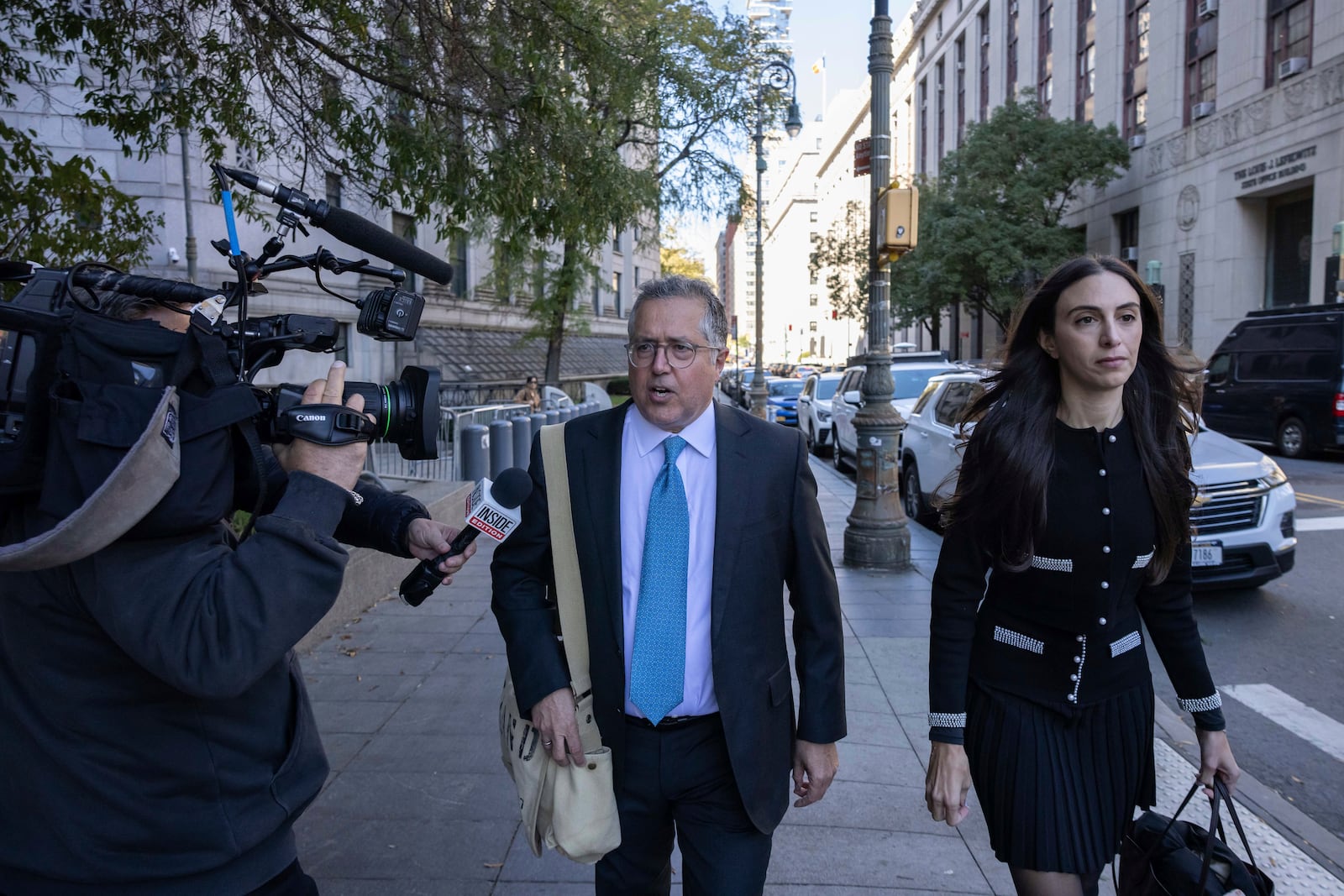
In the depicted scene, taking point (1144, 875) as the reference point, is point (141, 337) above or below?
above

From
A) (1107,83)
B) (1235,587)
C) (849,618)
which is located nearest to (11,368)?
(849,618)

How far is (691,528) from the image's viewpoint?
237 cm

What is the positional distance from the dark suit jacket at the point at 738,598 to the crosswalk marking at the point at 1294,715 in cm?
378

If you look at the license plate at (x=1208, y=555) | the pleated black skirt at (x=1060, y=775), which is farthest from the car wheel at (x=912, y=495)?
the pleated black skirt at (x=1060, y=775)

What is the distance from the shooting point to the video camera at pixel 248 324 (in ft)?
4.72

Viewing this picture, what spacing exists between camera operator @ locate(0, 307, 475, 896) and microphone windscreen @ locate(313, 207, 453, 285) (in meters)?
0.38

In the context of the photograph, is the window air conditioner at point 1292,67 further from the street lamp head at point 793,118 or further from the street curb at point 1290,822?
the street curb at point 1290,822

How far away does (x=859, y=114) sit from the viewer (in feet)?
258

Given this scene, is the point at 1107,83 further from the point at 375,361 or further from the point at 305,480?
the point at 305,480

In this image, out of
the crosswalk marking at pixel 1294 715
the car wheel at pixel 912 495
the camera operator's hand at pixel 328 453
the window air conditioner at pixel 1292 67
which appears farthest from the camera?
the window air conditioner at pixel 1292 67

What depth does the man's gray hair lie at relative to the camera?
7.95 ft

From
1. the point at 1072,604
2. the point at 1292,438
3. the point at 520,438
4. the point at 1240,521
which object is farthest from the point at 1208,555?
the point at 1292,438

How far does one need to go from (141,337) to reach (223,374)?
132 millimetres

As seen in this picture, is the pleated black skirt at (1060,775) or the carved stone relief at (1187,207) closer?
the pleated black skirt at (1060,775)
